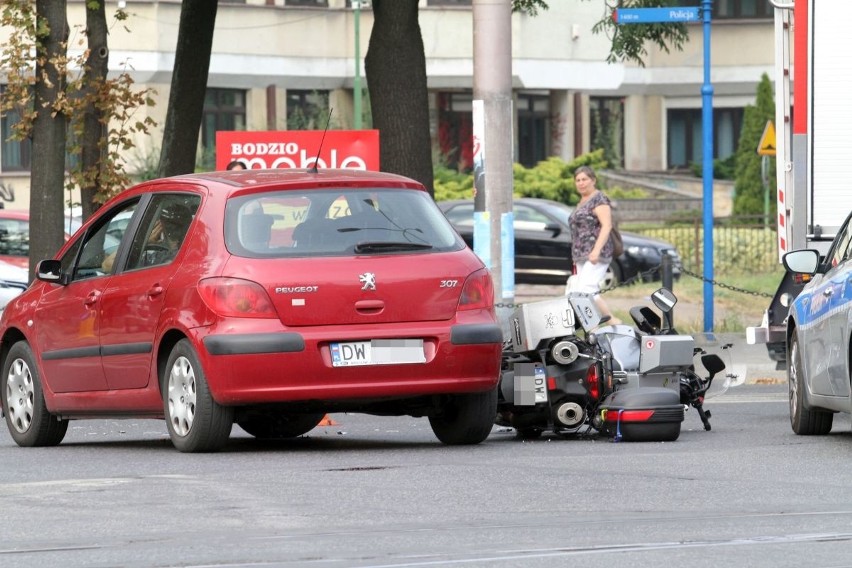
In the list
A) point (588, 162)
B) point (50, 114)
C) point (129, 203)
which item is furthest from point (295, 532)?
point (588, 162)

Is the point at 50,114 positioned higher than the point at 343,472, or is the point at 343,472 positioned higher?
the point at 50,114

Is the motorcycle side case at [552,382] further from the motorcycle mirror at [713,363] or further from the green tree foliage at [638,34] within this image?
the green tree foliage at [638,34]

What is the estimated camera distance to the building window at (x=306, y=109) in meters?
46.1

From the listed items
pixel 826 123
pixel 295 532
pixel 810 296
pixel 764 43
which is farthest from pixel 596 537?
pixel 764 43

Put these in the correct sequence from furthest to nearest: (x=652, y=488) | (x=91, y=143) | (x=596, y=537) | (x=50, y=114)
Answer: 1. (x=91, y=143)
2. (x=50, y=114)
3. (x=652, y=488)
4. (x=596, y=537)

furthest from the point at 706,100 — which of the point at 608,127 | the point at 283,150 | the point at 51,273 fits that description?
the point at 608,127

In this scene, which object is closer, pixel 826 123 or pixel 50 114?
pixel 826 123

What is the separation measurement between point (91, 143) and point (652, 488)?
38.6ft

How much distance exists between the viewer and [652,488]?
9031 millimetres

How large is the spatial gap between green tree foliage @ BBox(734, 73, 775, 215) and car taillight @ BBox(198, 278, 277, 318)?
3822cm

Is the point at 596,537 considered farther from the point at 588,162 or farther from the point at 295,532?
the point at 588,162

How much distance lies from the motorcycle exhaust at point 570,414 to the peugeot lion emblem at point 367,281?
67.1 inches

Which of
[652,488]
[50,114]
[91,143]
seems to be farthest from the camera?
[91,143]

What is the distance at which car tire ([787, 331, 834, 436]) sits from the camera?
1197cm
